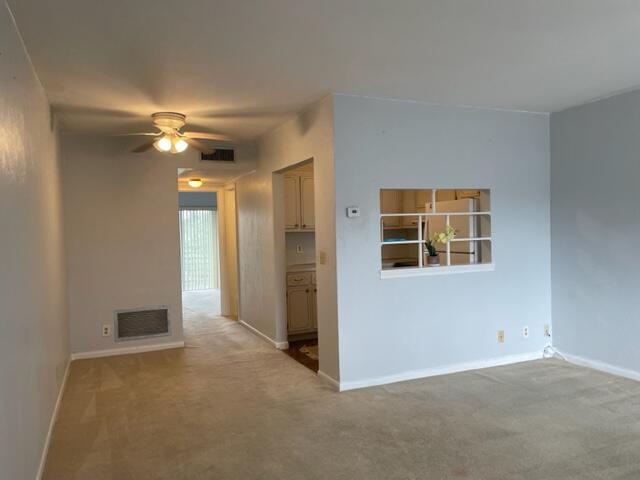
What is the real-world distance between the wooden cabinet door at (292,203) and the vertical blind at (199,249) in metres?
5.14

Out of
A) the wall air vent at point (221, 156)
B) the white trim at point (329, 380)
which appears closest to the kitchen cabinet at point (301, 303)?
the white trim at point (329, 380)

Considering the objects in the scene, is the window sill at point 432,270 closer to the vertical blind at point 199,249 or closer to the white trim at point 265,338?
the white trim at point 265,338

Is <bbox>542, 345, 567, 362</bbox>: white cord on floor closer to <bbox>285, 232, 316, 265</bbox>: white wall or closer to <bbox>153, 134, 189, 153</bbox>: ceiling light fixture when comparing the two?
<bbox>285, 232, 316, 265</bbox>: white wall

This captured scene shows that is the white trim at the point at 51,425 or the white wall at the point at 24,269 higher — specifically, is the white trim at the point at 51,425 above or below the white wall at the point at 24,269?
below

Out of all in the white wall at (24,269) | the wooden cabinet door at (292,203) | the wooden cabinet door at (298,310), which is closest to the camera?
the white wall at (24,269)

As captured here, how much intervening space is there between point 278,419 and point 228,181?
13.8 feet

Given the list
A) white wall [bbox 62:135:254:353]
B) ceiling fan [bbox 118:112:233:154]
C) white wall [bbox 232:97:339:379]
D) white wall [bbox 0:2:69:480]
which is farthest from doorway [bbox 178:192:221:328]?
white wall [bbox 0:2:69:480]

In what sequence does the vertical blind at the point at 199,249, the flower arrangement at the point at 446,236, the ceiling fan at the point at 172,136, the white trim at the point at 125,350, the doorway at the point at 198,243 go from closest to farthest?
the ceiling fan at the point at 172,136
the flower arrangement at the point at 446,236
the white trim at the point at 125,350
the doorway at the point at 198,243
the vertical blind at the point at 199,249

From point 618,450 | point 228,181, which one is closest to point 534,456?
point 618,450

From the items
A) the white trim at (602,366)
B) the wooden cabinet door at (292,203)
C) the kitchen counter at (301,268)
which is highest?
the wooden cabinet door at (292,203)

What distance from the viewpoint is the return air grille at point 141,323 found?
544 centimetres

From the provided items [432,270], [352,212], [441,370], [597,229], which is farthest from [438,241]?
[597,229]

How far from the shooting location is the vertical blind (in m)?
10.6

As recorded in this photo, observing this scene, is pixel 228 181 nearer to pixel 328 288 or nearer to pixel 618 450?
pixel 328 288
